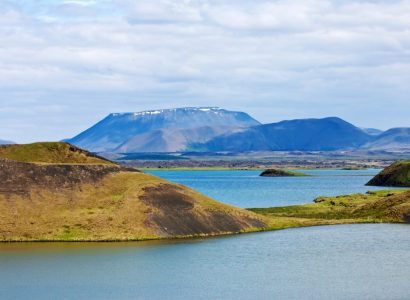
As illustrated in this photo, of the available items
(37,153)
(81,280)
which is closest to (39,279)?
(81,280)

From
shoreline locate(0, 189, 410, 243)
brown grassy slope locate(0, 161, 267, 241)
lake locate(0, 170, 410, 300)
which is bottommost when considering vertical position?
lake locate(0, 170, 410, 300)

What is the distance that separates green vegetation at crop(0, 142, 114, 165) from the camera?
116m

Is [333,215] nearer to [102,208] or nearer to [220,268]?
[102,208]

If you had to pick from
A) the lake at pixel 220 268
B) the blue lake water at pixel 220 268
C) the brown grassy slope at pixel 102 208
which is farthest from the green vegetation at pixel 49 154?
the lake at pixel 220 268

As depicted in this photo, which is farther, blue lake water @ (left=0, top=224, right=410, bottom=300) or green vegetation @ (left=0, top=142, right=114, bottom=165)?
green vegetation @ (left=0, top=142, right=114, bottom=165)

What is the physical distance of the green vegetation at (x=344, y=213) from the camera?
11288 cm

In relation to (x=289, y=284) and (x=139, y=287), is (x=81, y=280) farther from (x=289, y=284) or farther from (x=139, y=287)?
(x=289, y=284)

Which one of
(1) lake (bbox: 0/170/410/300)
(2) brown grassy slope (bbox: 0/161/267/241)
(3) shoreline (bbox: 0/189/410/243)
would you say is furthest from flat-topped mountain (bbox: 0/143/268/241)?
(1) lake (bbox: 0/170/410/300)

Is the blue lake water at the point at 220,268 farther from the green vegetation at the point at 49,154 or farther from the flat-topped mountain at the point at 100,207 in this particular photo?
the green vegetation at the point at 49,154

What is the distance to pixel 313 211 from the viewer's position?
426 feet

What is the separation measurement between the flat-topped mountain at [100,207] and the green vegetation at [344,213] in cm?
756

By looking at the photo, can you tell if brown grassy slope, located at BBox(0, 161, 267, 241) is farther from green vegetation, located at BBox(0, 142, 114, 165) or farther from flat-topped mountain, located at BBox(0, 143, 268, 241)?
green vegetation, located at BBox(0, 142, 114, 165)

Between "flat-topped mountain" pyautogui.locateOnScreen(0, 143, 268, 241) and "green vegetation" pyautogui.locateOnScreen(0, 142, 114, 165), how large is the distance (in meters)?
11.1

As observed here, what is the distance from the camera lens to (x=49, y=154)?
118 m
